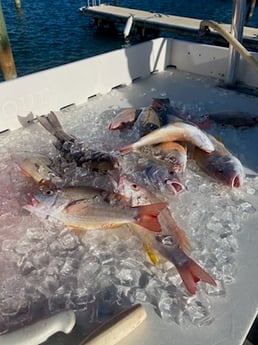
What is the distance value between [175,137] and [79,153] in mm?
916

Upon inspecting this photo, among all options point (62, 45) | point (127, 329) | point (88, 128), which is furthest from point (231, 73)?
point (62, 45)

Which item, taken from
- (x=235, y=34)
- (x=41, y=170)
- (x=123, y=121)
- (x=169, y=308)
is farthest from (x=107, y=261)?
(x=235, y=34)

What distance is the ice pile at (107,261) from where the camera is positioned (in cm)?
200

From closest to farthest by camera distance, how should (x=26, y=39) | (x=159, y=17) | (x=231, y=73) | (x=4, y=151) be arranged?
1. (x=4, y=151)
2. (x=231, y=73)
3. (x=159, y=17)
4. (x=26, y=39)

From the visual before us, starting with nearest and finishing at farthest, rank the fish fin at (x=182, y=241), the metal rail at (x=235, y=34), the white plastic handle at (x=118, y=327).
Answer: the white plastic handle at (x=118, y=327), the fish fin at (x=182, y=241), the metal rail at (x=235, y=34)

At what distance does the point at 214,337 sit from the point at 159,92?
382 cm

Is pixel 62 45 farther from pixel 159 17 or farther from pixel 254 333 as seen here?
pixel 254 333

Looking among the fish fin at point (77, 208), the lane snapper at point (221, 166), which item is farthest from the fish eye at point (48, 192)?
the lane snapper at point (221, 166)

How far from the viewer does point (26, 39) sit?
18.0m

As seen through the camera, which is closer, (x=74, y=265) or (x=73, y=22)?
(x=74, y=265)

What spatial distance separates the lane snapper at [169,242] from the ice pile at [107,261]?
0.10m

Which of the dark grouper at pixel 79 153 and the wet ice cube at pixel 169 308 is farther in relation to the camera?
the dark grouper at pixel 79 153

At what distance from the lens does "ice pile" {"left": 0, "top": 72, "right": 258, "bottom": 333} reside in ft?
6.56

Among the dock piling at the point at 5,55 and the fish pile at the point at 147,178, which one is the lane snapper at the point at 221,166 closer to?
the fish pile at the point at 147,178
